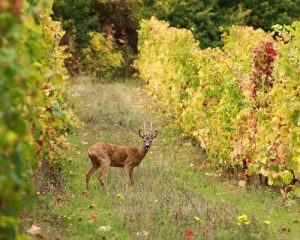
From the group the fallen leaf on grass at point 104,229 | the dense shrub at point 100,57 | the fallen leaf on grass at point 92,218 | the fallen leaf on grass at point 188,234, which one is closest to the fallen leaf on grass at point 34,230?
the fallen leaf on grass at point 104,229

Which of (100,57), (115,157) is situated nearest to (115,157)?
(115,157)

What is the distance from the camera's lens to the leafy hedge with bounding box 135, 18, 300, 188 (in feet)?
30.1

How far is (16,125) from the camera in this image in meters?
4.01

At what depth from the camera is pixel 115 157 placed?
37.1ft

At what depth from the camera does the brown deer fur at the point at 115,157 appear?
10.9m

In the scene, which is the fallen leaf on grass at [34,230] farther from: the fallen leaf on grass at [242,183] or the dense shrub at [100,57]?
the dense shrub at [100,57]

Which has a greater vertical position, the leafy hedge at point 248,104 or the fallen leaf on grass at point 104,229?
the leafy hedge at point 248,104

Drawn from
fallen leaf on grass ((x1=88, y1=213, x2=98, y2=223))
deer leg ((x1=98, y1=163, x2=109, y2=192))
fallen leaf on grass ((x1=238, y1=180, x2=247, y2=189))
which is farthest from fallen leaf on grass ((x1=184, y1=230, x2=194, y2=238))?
fallen leaf on grass ((x1=238, y1=180, x2=247, y2=189))

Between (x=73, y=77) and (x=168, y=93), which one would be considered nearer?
(x=168, y=93)

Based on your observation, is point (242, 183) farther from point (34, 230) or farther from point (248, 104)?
point (34, 230)

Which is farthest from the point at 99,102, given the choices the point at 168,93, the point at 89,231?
the point at 89,231

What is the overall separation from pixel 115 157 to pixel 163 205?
8.48 feet

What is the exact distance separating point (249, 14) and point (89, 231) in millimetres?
25585

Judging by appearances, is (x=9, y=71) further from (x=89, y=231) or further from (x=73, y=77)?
(x=73, y=77)
